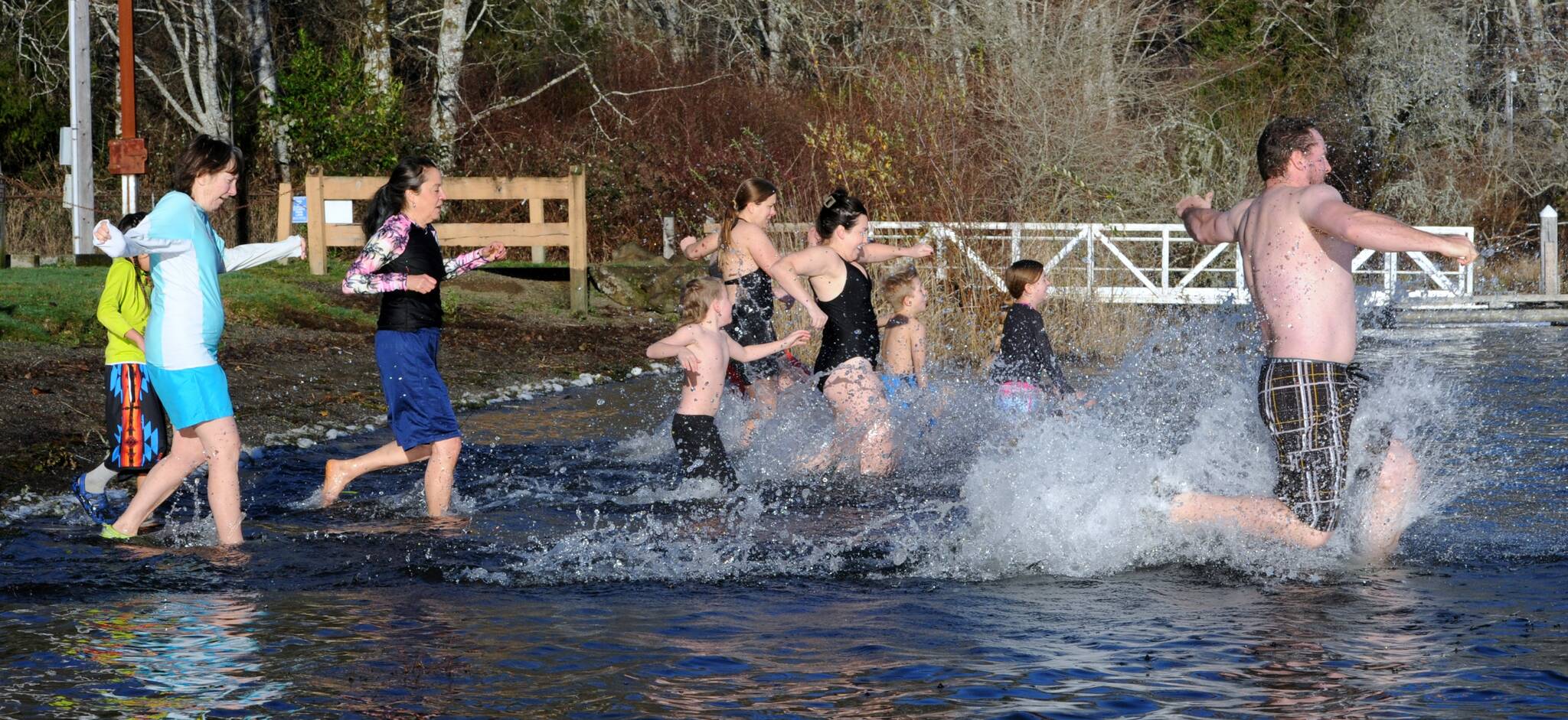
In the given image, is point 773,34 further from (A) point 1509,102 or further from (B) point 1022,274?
(B) point 1022,274

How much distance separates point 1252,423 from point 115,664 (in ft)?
15.4

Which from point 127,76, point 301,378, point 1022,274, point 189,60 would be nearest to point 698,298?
point 1022,274

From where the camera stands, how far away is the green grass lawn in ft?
43.3

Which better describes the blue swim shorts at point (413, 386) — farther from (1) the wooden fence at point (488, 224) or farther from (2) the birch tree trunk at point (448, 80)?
(2) the birch tree trunk at point (448, 80)

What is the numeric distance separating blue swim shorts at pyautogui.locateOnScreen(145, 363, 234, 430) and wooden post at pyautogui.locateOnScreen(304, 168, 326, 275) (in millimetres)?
14698

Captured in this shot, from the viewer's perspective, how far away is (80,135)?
843 inches

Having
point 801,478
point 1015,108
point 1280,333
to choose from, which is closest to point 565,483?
point 801,478

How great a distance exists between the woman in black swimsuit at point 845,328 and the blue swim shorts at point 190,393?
3020 millimetres

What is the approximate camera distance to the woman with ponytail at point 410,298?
6.91m

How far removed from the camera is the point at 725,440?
32.4ft

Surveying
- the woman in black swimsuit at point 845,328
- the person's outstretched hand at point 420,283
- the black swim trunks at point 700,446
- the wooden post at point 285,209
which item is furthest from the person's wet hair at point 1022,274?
the wooden post at point 285,209

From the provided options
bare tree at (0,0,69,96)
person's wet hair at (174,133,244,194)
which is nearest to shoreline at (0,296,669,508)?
person's wet hair at (174,133,244,194)

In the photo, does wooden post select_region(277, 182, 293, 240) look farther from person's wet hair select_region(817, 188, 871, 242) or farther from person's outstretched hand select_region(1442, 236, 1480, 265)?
person's outstretched hand select_region(1442, 236, 1480, 265)

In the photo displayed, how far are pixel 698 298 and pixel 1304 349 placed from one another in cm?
308
